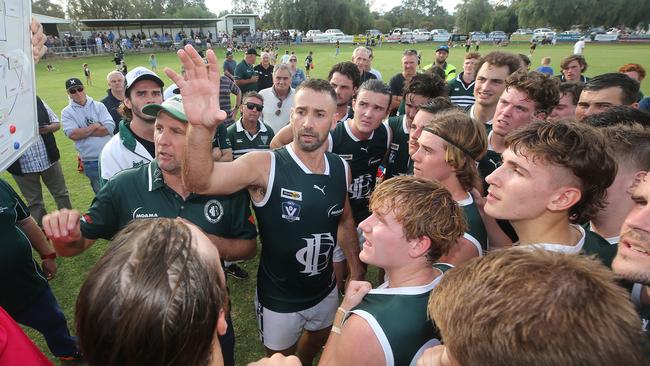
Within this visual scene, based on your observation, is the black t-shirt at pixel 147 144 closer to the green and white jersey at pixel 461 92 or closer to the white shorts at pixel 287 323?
the white shorts at pixel 287 323

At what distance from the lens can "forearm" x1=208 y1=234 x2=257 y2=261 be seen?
268cm

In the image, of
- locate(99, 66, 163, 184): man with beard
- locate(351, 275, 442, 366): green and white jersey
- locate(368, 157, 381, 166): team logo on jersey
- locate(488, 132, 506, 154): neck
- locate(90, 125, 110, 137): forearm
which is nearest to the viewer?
locate(351, 275, 442, 366): green and white jersey

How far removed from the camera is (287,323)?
9.87ft

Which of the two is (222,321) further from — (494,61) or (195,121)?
(494,61)

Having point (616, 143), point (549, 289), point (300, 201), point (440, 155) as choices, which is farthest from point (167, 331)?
point (616, 143)

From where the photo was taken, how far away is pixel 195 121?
2119 millimetres

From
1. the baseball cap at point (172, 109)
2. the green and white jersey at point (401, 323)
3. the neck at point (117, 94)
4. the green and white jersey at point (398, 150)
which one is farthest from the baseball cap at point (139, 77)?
the neck at point (117, 94)

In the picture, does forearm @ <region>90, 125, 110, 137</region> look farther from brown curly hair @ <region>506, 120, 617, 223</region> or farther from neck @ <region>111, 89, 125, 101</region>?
brown curly hair @ <region>506, 120, 617, 223</region>

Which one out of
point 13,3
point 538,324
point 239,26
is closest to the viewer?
point 538,324

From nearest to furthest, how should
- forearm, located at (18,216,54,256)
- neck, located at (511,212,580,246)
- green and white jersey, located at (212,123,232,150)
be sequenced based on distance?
1. neck, located at (511,212,580,246)
2. forearm, located at (18,216,54,256)
3. green and white jersey, located at (212,123,232,150)

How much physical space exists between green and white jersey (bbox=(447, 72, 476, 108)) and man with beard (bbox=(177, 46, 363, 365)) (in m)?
4.53

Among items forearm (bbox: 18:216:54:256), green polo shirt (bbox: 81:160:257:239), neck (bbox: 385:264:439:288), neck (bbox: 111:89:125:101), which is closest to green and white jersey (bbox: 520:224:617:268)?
neck (bbox: 385:264:439:288)

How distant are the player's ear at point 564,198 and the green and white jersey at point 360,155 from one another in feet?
8.49

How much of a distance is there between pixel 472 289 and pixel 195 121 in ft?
5.77
